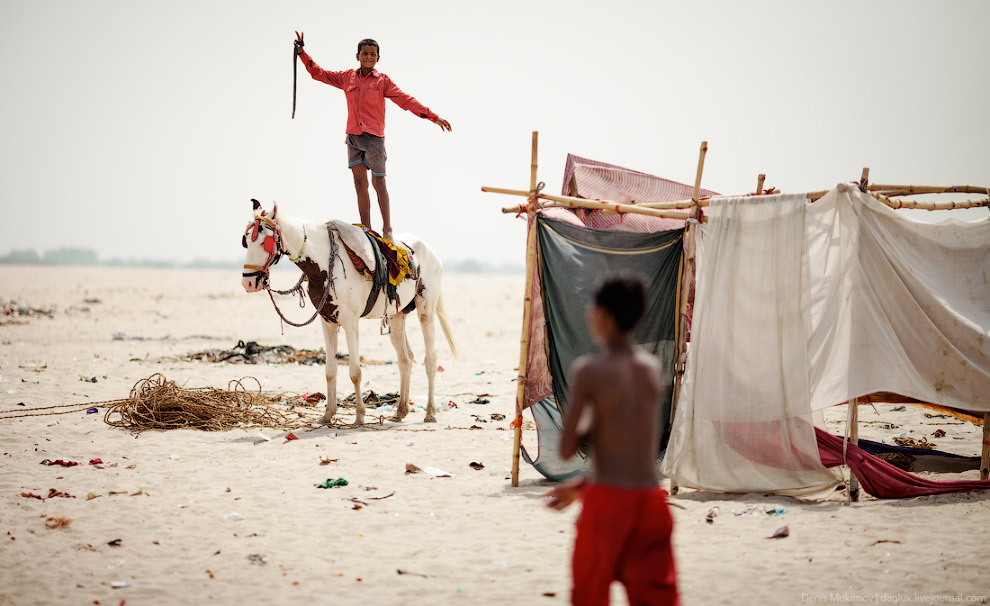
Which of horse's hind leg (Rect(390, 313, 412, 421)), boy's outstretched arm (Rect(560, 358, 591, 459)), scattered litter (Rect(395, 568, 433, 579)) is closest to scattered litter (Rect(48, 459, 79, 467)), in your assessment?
horse's hind leg (Rect(390, 313, 412, 421))

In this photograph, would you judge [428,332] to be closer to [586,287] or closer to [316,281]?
[316,281]

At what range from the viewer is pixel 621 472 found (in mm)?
2918

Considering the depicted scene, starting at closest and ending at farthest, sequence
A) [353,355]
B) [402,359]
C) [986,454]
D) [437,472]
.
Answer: [986,454] → [437,472] → [353,355] → [402,359]

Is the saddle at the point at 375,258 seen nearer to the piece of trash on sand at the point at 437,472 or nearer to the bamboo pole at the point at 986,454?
the piece of trash on sand at the point at 437,472

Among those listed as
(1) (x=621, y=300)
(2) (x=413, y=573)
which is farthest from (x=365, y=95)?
(1) (x=621, y=300)

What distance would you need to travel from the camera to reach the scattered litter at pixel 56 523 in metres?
5.31

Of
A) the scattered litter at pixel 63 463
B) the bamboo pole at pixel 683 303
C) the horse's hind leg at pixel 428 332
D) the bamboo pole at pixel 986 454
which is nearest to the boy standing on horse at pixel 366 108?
the horse's hind leg at pixel 428 332

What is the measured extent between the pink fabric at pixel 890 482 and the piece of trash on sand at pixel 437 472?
355 cm

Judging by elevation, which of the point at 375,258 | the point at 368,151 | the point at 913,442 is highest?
the point at 368,151

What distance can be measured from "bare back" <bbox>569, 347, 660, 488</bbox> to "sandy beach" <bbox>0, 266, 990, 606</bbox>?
5.59ft

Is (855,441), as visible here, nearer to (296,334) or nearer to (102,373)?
(102,373)

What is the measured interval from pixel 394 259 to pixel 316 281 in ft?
3.52

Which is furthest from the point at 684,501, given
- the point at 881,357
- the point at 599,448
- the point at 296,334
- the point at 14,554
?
the point at 296,334

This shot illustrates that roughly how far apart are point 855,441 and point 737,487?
1.23 metres
